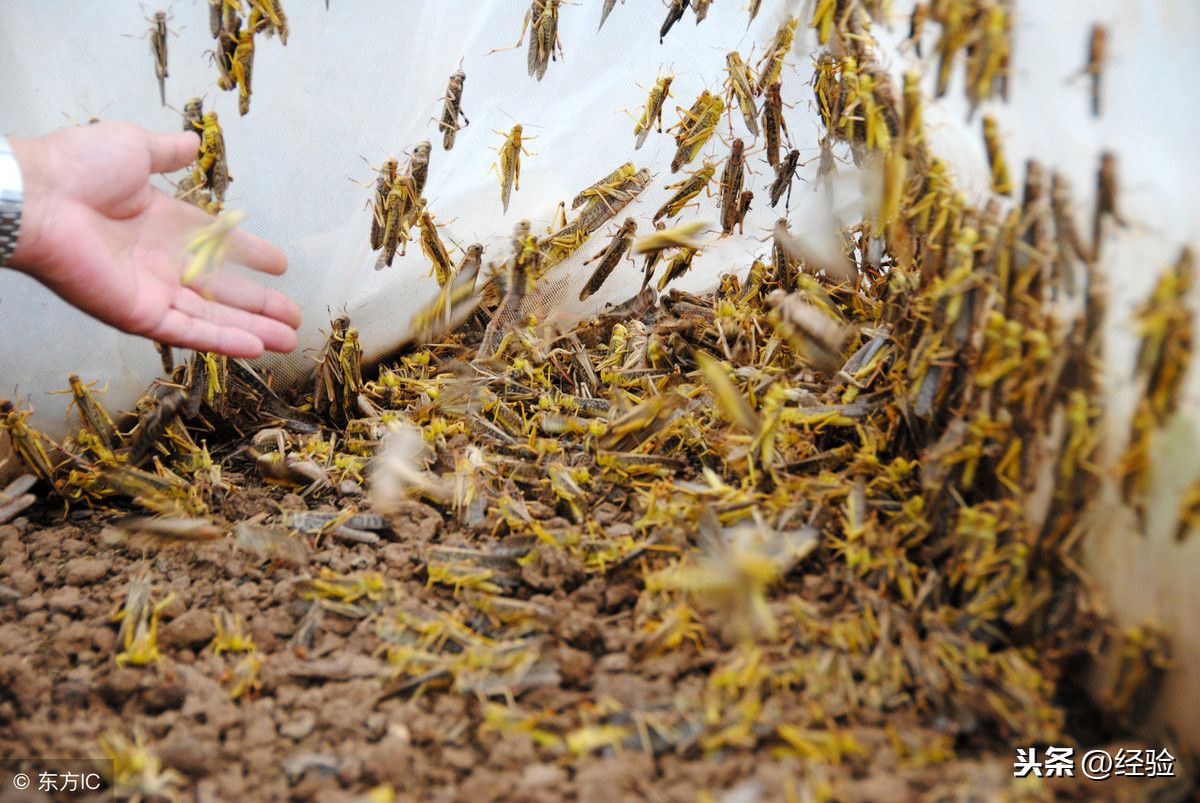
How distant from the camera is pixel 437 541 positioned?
6.74 feet

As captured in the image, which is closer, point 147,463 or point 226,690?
point 226,690

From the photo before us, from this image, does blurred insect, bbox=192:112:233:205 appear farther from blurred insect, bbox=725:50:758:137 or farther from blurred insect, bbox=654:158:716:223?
blurred insect, bbox=725:50:758:137

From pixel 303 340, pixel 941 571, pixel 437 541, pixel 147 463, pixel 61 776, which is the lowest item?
pixel 61 776

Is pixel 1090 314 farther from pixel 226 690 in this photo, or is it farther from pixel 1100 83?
pixel 226 690

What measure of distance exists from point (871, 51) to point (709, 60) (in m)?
0.84

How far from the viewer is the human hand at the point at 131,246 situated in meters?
1.98

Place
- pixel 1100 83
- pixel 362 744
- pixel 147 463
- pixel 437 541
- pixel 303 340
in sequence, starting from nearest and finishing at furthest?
pixel 1100 83 < pixel 362 744 < pixel 437 541 < pixel 147 463 < pixel 303 340

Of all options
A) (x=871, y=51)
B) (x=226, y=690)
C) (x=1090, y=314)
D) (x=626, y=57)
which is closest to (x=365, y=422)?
(x=226, y=690)

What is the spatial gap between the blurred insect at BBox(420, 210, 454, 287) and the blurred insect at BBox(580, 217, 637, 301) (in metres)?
0.46

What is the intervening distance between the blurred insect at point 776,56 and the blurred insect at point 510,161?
2.54 feet

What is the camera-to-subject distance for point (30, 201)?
1.92 m

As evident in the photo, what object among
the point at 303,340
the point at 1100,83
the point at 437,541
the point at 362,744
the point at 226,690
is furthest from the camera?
the point at 303,340

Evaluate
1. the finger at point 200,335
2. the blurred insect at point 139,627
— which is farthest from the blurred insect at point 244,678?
the finger at point 200,335

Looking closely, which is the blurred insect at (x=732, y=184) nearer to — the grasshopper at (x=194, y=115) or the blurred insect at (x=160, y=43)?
the grasshopper at (x=194, y=115)
